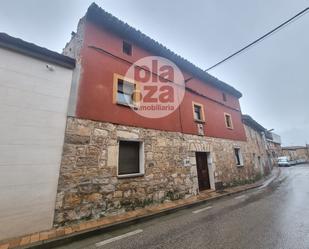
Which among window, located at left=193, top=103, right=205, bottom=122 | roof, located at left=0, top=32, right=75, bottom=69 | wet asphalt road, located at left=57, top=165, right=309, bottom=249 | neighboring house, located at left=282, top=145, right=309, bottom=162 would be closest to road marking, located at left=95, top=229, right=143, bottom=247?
wet asphalt road, located at left=57, top=165, right=309, bottom=249

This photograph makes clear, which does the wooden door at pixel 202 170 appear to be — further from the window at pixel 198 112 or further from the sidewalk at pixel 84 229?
the sidewalk at pixel 84 229

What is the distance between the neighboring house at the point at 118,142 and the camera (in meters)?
4.74

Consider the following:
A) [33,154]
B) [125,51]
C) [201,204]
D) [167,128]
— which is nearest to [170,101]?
[167,128]

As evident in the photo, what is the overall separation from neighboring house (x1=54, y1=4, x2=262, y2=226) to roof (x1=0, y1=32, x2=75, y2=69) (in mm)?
413

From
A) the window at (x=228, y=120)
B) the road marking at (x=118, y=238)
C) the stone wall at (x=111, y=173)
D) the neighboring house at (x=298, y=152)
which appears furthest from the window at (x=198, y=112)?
the neighboring house at (x=298, y=152)

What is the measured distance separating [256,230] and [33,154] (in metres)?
5.62

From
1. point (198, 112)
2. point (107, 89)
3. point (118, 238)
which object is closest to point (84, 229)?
point (118, 238)

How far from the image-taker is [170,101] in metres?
8.17

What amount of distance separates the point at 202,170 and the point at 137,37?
23.8 ft

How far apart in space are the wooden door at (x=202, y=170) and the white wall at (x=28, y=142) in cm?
655

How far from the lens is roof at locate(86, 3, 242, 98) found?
6211 millimetres

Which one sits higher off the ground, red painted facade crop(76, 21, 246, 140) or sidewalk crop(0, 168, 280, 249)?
red painted facade crop(76, 21, 246, 140)

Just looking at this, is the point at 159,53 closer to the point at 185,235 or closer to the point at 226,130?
the point at 226,130

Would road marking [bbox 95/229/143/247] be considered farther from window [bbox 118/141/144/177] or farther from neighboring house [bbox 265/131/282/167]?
neighboring house [bbox 265/131/282/167]
